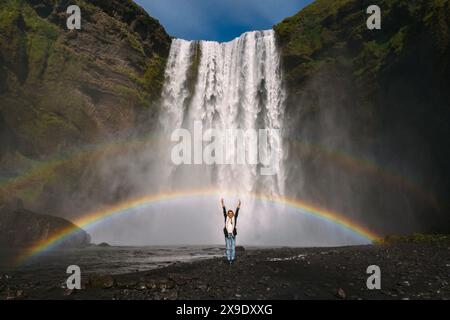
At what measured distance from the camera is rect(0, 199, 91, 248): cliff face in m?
31.6

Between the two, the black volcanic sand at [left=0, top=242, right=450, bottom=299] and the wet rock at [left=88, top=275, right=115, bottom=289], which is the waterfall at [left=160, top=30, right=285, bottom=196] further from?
the wet rock at [left=88, top=275, right=115, bottom=289]

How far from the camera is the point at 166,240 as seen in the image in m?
45.4

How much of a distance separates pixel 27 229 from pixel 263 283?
90.1 feet

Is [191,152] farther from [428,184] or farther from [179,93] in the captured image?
[428,184]

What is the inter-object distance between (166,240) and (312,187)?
19.8 m

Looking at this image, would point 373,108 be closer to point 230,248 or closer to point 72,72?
point 230,248

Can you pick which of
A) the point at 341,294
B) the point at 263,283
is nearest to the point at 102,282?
the point at 263,283

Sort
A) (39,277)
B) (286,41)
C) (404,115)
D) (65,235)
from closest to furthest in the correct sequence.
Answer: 1. (39,277)
2. (65,235)
3. (404,115)
4. (286,41)

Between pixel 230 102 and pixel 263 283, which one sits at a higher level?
pixel 230 102

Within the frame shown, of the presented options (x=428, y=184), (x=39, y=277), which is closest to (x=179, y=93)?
(x=428, y=184)

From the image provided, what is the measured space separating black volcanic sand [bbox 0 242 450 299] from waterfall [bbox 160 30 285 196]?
32782mm

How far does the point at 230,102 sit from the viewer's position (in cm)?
5247

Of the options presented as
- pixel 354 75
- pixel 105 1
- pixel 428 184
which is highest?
pixel 105 1
